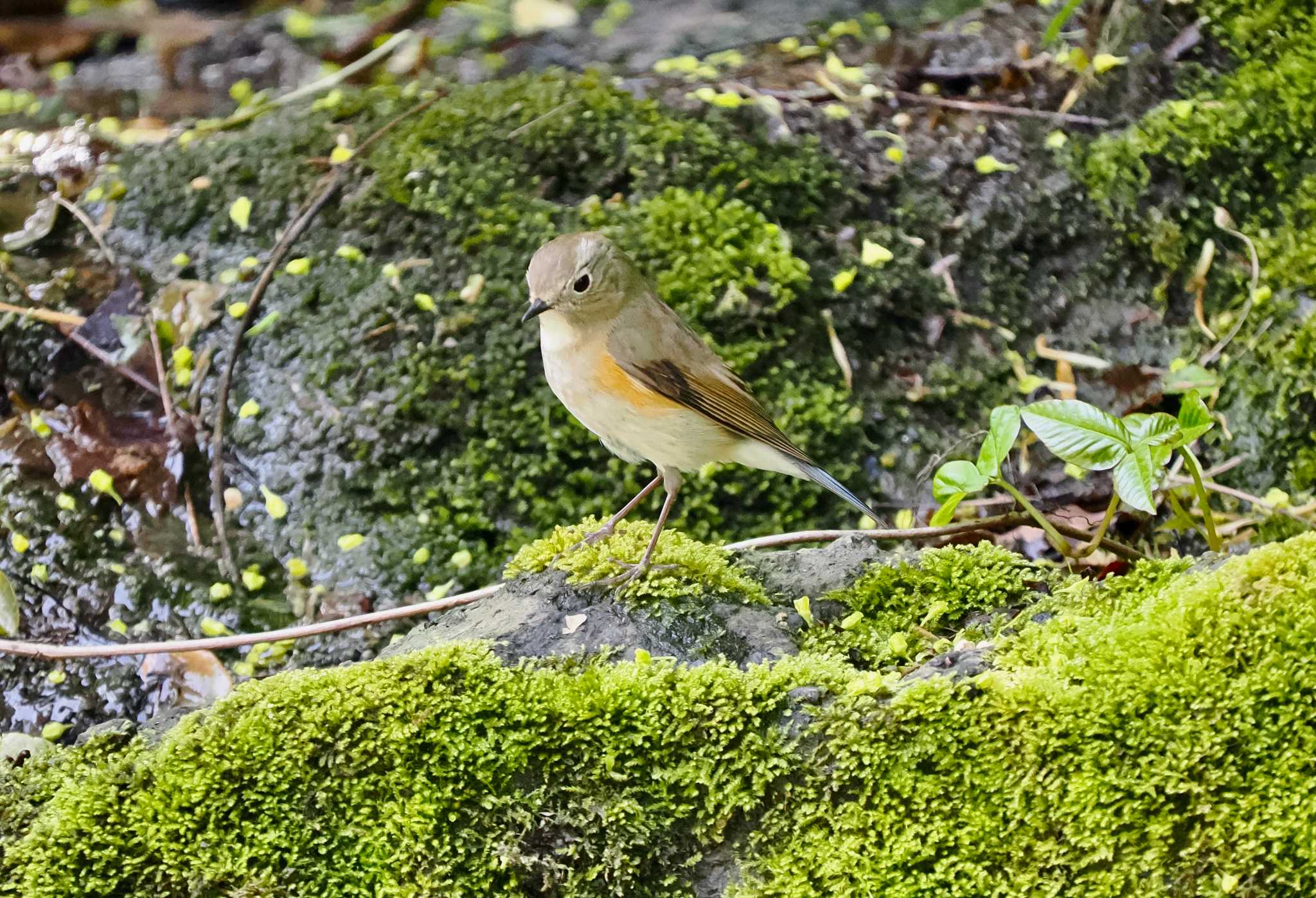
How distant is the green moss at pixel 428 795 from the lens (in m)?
2.33

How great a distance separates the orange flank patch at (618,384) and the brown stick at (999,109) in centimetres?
273

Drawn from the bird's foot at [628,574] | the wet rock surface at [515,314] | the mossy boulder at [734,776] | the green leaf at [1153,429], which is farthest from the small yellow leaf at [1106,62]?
the bird's foot at [628,574]

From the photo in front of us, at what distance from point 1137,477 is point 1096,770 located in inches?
37.8

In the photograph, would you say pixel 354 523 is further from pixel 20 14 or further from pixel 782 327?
pixel 20 14

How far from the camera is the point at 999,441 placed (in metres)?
3.01

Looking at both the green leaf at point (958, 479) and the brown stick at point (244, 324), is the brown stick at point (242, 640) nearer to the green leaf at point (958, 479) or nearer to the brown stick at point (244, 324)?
the brown stick at point (244, 324)

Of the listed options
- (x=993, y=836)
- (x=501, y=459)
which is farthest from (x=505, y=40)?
(x=993, y=836)

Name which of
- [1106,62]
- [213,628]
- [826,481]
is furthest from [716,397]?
[1106,62]

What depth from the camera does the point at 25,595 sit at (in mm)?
3949

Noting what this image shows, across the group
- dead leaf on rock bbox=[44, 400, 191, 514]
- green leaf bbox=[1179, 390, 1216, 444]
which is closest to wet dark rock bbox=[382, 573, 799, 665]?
green leaf bbox=[1179, 390, 1216, 444]

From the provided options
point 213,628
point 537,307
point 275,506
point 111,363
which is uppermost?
point 537,307

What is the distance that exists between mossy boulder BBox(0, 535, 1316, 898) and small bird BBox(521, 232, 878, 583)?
0.85 meters

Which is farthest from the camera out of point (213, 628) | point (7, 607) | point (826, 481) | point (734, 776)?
point (213, 628)

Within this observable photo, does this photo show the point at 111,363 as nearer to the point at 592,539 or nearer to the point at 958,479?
the point at 592,539
